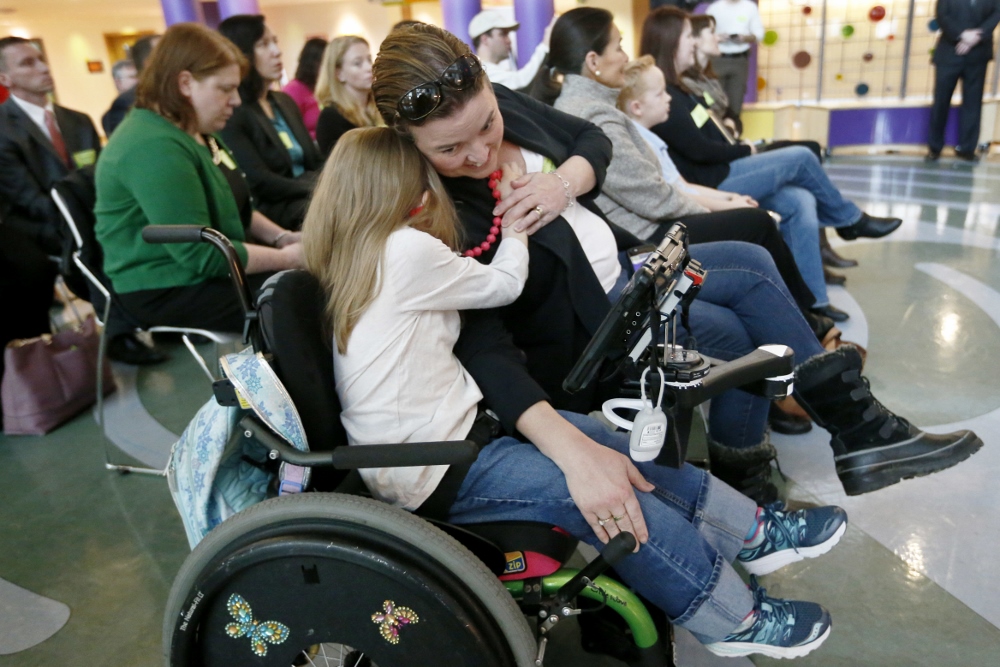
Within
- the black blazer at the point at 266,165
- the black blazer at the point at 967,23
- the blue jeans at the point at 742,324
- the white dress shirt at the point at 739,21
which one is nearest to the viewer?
the blue jeans at the point at 742,324

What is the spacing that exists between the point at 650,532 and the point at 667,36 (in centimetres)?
262

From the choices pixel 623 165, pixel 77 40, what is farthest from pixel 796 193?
pixel 77 40

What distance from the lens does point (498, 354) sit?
1287mm

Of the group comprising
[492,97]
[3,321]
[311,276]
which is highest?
[492,97]

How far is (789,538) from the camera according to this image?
1364 mm

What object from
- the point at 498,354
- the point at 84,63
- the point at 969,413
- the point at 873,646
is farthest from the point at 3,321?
the point at 84,63

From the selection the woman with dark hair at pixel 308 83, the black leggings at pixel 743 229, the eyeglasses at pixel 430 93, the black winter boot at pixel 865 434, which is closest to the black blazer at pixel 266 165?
the woman with dark hair at pixel 308 83

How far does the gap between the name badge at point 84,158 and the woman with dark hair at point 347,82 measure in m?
1.30

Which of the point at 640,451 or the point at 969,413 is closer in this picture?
the point at 640,451

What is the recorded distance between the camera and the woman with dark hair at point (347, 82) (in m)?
3.34

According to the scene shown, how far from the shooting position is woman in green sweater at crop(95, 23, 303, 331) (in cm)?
201

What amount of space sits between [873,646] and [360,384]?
1101 mm

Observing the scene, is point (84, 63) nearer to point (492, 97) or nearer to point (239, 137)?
point (239, 137)

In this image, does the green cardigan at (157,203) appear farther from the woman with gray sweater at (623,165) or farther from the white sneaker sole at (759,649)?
the white sneaker sole at (759,649)
